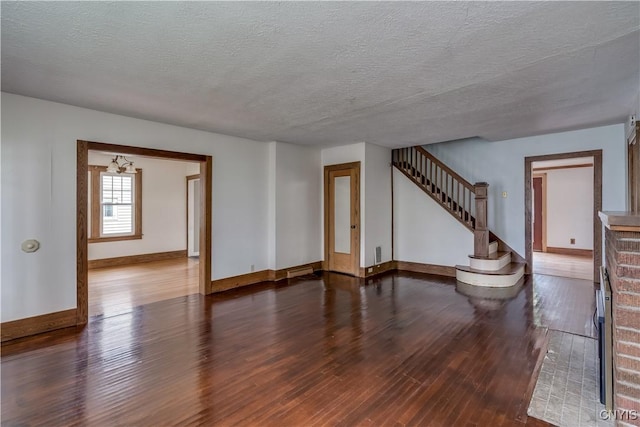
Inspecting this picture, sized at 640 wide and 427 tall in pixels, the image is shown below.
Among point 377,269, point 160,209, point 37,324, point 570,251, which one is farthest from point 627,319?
point 160,209

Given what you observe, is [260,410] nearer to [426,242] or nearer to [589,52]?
[589,52]

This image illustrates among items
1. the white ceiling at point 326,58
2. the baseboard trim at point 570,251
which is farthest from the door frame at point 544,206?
the white ceiling at point 326,58

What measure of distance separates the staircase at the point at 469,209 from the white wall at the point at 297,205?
1885 millimetres

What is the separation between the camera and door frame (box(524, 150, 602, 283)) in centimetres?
511

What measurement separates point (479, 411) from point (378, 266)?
4.29 metres

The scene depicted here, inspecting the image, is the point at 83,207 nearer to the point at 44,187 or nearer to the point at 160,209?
the point at 44,187

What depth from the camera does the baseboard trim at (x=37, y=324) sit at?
330 centimetres

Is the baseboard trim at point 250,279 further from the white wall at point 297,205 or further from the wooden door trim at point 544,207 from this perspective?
the wooden door trim at point 544,207

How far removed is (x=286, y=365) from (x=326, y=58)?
8.46 ft

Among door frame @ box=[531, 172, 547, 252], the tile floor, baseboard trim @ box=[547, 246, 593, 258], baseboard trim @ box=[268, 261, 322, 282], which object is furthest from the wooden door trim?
baseboard trim @ box=[268, 261, 322, 282]

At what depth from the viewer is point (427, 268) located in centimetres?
653

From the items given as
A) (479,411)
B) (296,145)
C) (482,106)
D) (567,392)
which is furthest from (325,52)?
(296,145)

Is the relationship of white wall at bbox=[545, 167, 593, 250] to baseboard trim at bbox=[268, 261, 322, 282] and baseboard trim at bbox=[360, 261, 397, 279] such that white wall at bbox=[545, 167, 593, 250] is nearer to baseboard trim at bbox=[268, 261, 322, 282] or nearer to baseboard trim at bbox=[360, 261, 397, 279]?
baseboard trim at bbox=[360, 261, 397, 279]

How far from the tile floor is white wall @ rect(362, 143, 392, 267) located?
11.2 ft
